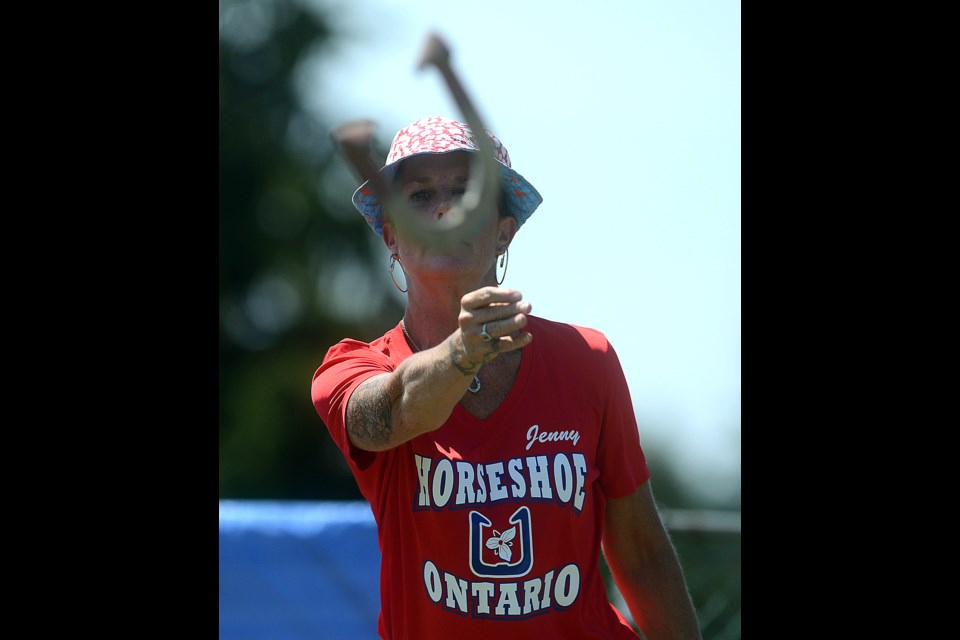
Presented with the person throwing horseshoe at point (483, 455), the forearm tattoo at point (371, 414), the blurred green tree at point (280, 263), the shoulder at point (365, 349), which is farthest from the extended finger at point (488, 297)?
the blurred green tree at point (280, 263)

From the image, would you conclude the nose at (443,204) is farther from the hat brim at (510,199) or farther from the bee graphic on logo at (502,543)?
the bee graphic on logo at (502,543)

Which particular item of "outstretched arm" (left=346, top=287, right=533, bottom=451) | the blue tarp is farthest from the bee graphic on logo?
the blue tarp

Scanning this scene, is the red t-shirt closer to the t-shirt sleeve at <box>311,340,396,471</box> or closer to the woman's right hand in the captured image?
the t-shirt sleeve at <box>311,340,396,471</box>

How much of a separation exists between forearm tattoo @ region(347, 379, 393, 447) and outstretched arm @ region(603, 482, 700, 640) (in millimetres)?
813

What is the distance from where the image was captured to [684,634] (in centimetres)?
347

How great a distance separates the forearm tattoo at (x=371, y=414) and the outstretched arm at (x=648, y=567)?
81cm

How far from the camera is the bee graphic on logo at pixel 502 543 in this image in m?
3.16

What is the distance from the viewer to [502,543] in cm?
316

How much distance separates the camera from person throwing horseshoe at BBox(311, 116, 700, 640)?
10.3ft

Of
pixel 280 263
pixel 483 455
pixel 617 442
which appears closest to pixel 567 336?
pixel 617 442

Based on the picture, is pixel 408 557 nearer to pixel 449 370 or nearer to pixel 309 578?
pixel 449 370
